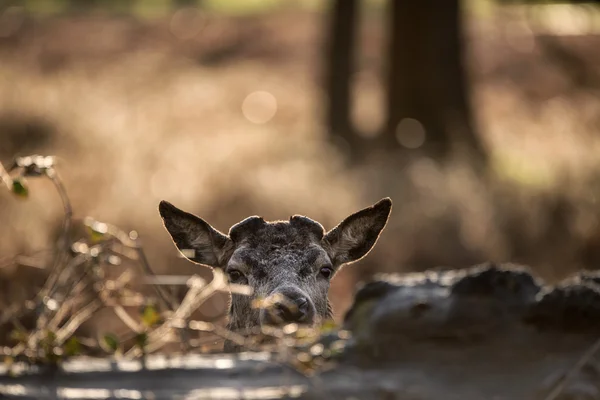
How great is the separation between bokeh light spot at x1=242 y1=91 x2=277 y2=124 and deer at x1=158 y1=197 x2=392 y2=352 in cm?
2052

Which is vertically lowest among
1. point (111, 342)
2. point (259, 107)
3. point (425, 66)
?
point (111, 342)

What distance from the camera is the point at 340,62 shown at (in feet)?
82.8

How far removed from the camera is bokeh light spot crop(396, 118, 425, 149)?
20.0 metres

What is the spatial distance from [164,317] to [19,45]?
1528 inches

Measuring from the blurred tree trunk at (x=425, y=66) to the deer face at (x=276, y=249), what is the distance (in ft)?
40.2

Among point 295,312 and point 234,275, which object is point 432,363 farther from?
point 234,275

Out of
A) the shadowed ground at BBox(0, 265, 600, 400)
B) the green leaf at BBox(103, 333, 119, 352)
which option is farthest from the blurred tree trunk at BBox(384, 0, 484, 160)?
the shadowed ground at BBox(0, 265, 600, 400)

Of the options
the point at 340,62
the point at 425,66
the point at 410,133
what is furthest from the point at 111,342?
the point at 340,62

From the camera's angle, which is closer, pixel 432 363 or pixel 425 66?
pixel 432 363

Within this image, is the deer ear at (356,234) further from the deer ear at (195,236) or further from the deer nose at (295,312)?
the deer nose at (295,312)

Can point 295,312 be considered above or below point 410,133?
below

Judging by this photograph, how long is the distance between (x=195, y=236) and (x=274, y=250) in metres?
0.68

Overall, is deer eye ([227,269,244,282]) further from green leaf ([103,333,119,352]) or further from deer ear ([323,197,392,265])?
green leaf ([103,333,119,352])

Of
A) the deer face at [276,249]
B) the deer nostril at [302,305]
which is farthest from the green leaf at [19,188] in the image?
the deer nostril at [302,305]
